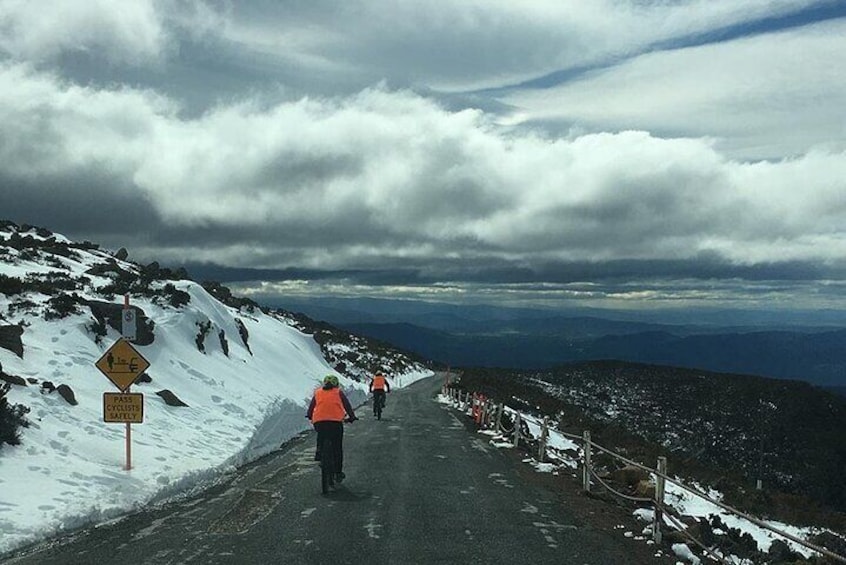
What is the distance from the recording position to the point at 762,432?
80812 millimetres

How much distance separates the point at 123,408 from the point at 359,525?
6.09 meters

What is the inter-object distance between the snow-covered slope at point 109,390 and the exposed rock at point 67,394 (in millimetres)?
95

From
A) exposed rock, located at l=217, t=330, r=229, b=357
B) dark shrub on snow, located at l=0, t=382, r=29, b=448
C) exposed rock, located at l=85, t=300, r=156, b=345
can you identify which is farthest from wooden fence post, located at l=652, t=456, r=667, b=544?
exposed rock, located at l=217, t=330, r=229, b=357

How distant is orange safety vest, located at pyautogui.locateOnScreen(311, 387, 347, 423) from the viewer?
471 inches

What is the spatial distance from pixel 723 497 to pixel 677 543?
32.6 ft

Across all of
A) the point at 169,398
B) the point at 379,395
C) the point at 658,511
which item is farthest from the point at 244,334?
the point at 658,511

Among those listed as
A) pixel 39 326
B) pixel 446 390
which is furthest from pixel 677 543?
pixel 446 390

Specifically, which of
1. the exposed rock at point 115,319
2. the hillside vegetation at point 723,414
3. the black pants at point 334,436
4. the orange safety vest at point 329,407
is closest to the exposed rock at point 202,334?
the exposed rock at point 115,319

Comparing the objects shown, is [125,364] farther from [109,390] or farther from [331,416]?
[109,390]

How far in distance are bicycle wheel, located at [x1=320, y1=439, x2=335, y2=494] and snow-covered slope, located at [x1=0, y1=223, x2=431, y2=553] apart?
8.42ft

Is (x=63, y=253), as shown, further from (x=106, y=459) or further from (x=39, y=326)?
(x=106, y=459)

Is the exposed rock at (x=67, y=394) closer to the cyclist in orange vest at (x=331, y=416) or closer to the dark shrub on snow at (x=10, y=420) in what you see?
the dark shrub on snow at (x=10, y=420)

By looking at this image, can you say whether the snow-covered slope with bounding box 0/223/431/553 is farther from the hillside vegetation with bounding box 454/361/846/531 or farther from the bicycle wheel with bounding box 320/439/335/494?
Result: the hillside vegetation with bounding box 454/361/846/531

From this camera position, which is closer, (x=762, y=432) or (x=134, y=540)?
(x=134, y=540)
